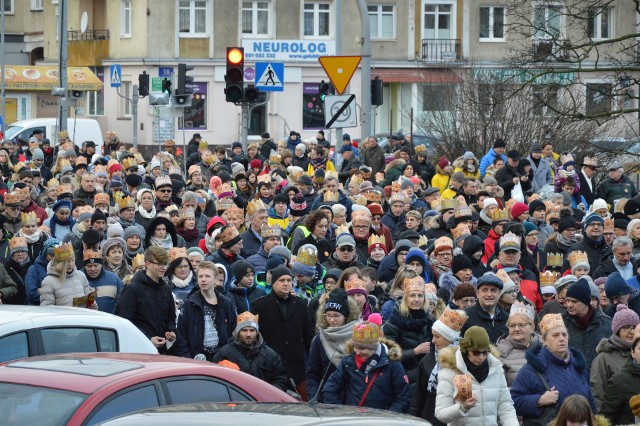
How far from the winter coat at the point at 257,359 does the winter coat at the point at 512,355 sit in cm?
170

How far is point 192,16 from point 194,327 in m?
44.8

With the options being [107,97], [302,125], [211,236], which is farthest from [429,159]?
[107,97]

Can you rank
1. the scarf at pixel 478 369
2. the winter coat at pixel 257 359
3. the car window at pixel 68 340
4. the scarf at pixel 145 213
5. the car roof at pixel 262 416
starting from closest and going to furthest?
the car roof at pixel 262 416 < the car window at pixel 68 340 < the scarf at pixel 478 369 < the winter coat at pixel 257 359 < the scarf at pixel 145 213

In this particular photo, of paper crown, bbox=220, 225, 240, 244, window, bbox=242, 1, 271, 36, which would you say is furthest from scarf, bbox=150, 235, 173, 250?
window, bbox=242, 1, 271, 36

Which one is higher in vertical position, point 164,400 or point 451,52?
point 451,52

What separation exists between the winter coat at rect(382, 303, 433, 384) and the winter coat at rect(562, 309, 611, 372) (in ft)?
4.20

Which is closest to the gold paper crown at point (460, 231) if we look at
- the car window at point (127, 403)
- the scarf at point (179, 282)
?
the scarf at point (179, 282)

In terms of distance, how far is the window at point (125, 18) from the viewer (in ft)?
186

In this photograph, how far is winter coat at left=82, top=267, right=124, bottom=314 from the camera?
1295 cm

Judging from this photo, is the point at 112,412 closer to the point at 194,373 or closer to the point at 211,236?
the point at 194,373

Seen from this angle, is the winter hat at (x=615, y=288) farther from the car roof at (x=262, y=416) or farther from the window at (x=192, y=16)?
the window at (x=192, y=16)

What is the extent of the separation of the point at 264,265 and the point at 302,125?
42004 mm

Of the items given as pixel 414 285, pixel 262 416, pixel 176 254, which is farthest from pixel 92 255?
pixel 262 416

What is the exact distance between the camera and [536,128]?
29.6 m
